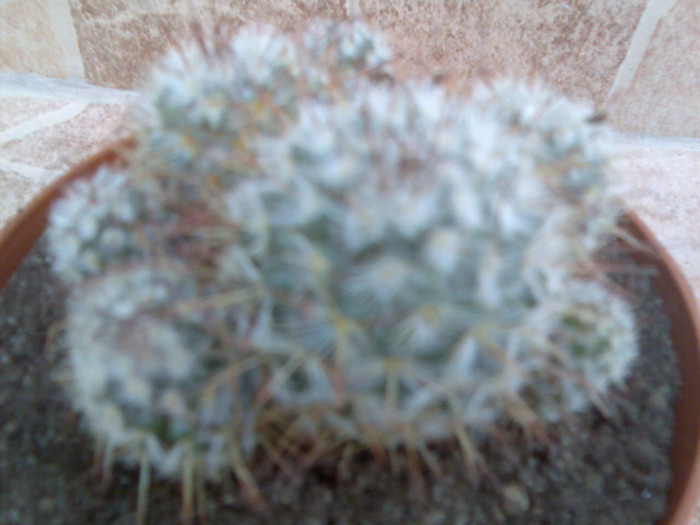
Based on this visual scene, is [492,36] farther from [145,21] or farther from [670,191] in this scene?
[145,21]

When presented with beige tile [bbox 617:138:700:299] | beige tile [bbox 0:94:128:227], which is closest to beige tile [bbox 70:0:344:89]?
beige tile [bbox 0:94:128:227]

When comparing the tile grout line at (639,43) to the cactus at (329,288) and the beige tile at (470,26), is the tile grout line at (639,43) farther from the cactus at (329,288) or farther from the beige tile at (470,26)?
the cactus at (329,288)

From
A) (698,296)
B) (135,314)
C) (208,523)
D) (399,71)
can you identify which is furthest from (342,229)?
(698,296)

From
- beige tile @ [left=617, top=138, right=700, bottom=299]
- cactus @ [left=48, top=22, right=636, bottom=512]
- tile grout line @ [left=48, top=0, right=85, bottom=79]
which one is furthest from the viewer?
tile grout line @ [left=48, top=0, right=85, bottom=79]

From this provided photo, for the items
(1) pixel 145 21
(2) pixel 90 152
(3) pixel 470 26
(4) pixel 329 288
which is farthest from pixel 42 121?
(4) pixel 329 288

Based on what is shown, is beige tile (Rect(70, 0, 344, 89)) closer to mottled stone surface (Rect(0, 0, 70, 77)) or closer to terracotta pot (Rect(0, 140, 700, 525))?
mottled stone surface (Rect(0, 0, 70, 77))

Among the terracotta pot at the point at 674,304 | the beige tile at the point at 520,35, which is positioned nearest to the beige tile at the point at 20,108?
the terracotta pot at the point at 674,304

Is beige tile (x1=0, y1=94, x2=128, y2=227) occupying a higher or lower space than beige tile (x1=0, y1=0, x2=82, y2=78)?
lower
